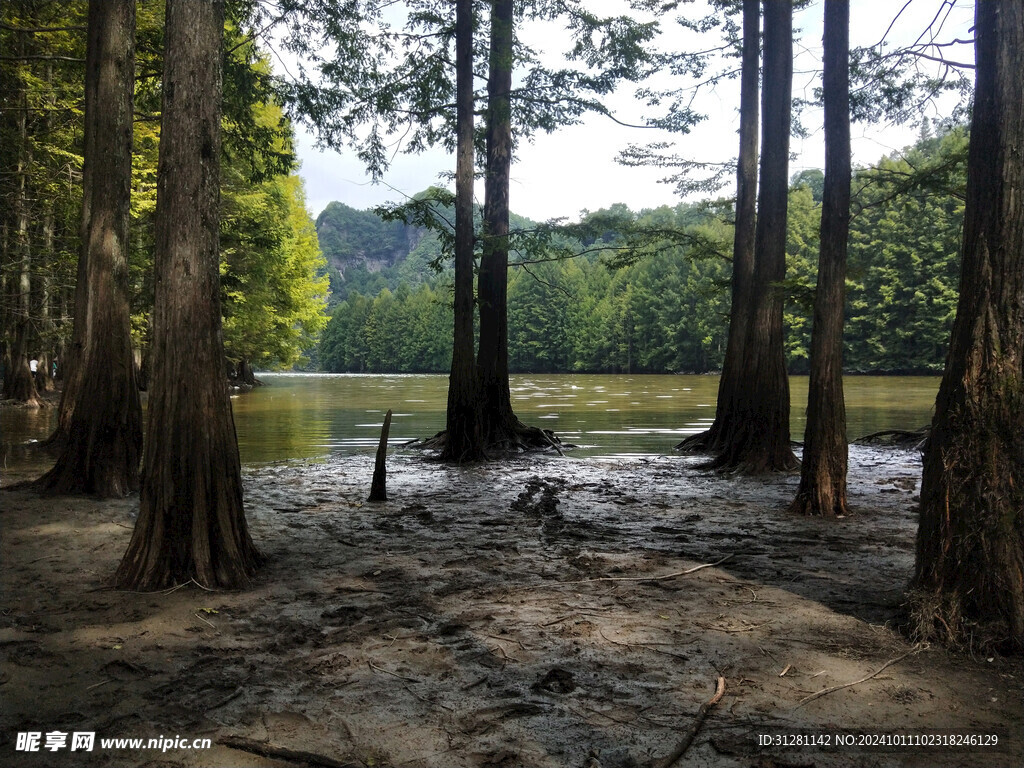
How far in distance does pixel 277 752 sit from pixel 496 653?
1.39 m

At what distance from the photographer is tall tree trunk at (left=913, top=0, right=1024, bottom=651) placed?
4098mm

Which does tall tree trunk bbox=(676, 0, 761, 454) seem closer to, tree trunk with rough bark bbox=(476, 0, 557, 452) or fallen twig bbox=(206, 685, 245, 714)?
tree trunk with rough bark bbox=(476, 0, 557, 452)

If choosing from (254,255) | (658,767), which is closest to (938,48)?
(658,767)

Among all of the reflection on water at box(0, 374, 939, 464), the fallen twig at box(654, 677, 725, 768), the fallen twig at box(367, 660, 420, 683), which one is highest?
the fallen twig at box(654, 677, 725, 768)

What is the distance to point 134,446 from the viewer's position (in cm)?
912

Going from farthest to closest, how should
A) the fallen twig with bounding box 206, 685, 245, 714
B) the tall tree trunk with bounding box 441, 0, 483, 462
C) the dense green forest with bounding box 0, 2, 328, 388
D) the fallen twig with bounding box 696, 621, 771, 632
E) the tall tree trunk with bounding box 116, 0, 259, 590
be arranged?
the tall tree trunk with bounding box 441, 0, 483, 462, the dense green forest with bounding box 0, 2, 328, 388, the tall tree trunk with bounding box 116, 0, 259, 590, the fallen twig with bounding box 696, 621, 771, 632, the fallen twig with bounding box 206, 685, 245, 714

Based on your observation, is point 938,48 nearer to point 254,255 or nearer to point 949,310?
point 254,255

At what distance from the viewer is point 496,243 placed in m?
14.0

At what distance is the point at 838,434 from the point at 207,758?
722 centimetres

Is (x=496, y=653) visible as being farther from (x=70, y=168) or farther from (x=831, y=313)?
(x=70, y=168)

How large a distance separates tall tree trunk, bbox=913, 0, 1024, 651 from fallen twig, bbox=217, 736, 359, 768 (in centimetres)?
338

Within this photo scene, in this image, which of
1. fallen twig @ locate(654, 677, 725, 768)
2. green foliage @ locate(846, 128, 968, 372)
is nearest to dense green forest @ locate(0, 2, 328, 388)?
fallen twig @ locate(654, 677, 725, 768)

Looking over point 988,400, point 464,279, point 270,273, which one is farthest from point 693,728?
point 270,273

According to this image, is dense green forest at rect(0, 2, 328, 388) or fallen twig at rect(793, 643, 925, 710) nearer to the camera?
fallen twig at rect(793, 643, 925, 710)
